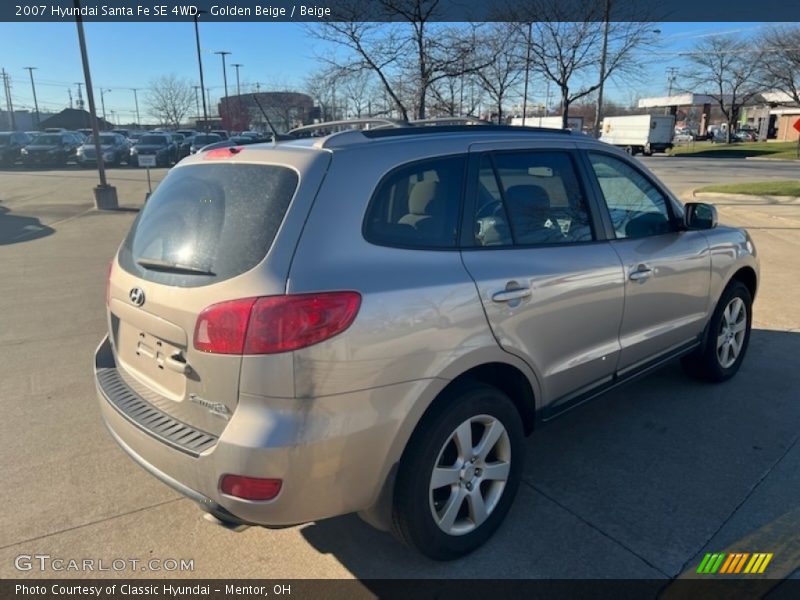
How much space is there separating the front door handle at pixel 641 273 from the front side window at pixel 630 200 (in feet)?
0.66

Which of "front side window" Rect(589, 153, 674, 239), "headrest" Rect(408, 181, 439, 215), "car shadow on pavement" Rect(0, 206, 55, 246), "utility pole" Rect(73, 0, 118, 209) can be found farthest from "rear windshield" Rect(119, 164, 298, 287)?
"utility pole" Rect(73, 0, 118, 209)

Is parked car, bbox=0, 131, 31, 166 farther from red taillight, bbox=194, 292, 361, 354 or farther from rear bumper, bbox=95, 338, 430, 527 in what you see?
red taillight, bbox=194, 292, 361, 354

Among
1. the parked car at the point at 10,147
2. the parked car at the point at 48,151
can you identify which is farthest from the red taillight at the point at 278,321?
the parked car at the point at 10,147

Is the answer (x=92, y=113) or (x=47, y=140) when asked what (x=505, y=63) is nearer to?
(x=92, y=113)

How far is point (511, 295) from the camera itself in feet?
8.50

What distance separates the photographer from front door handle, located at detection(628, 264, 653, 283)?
3316 millimetres

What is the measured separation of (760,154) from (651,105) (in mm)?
43425

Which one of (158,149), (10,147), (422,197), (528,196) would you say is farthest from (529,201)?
(10,147)

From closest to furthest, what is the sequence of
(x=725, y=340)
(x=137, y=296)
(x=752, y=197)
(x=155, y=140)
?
(x=137, y=296)
(x=725, y=340)
(x=752, y=197)
(x=155, y=140)

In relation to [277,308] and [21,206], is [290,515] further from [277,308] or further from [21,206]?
[21,206]

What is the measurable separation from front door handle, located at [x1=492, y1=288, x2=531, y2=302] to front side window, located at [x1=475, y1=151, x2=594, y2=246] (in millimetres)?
234

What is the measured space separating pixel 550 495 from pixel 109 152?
33594 mm

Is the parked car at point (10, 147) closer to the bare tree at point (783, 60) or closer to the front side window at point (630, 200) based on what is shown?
the front side window at point (630, 200)

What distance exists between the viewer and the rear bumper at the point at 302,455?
201 centimetres
